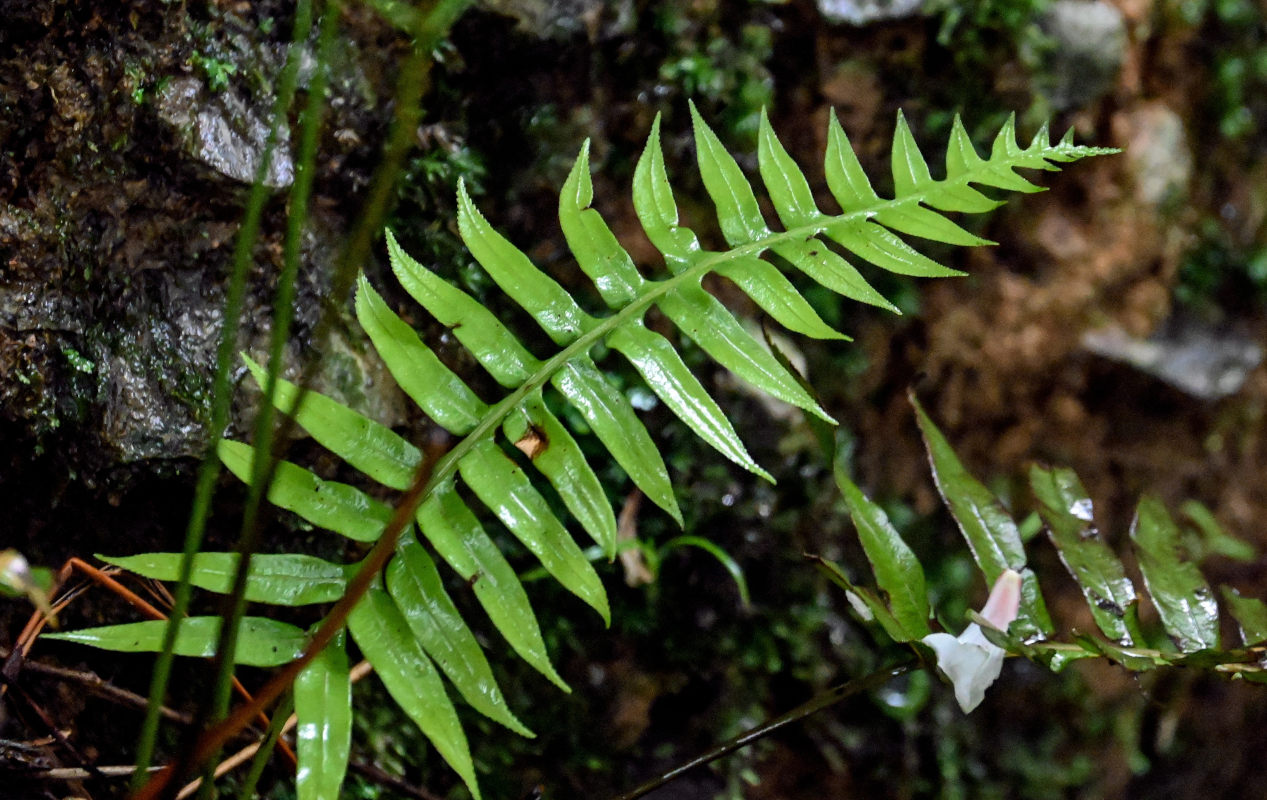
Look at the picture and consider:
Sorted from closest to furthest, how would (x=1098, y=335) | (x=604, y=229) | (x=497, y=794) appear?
(x=604, y=229), (x=497, y=794), (x=1098, y=335)

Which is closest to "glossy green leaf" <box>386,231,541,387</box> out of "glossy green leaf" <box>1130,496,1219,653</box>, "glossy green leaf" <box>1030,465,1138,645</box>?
"glossy green leaf" <box>1030,465,1138,645</box>

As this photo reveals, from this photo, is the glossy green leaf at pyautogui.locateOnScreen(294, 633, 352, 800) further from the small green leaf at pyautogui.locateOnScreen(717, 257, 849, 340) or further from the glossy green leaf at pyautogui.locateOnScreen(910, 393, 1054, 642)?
the glossy green leaf at pyautogui.locateOnScreen(910, 393, 1054, 642)

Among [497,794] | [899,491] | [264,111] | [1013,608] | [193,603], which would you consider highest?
[264,111]

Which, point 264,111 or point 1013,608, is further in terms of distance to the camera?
point 264,111

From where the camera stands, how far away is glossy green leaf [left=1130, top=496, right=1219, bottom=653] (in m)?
1.50

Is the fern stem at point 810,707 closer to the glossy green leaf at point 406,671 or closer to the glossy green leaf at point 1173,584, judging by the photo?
the glossy green leaf at point 406,671

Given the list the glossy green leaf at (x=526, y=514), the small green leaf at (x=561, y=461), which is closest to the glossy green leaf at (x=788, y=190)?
the small green leaf at (x=561, y=461)

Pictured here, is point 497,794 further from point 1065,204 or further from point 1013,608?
point 1065,204

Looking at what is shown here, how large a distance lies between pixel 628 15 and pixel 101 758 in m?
1.97

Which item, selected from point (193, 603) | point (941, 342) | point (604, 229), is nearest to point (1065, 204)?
point (941, 342)

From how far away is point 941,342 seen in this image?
8.60ft

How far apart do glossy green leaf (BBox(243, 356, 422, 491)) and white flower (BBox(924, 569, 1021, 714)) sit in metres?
0.92

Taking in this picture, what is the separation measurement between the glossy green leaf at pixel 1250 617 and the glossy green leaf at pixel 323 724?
58.6 inches

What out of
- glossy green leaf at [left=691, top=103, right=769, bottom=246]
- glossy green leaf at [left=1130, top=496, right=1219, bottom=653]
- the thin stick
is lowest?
glossy green leaf at [left=1130, top=496, right=1219, bottom=653]
